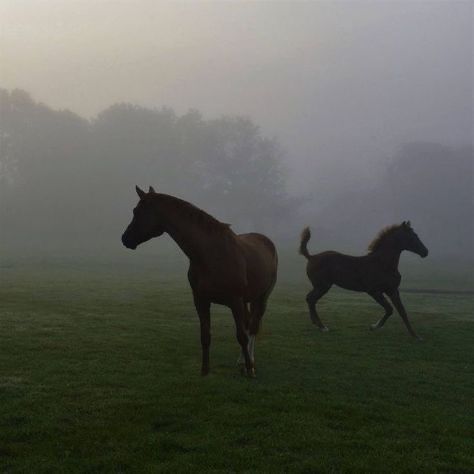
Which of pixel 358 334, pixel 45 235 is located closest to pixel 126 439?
pixel 358 334

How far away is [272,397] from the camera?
7941 mm

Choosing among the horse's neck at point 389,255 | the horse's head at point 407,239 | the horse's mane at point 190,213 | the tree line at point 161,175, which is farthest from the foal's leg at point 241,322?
the tree line at point 161,175

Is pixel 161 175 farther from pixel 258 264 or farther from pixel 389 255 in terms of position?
pixel 258 264

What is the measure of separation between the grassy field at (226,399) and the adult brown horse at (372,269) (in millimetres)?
1065

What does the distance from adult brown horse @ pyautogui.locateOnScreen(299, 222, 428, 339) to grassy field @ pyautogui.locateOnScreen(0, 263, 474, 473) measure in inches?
41.9

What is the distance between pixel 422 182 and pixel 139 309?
69.9 m

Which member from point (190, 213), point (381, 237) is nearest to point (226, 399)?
point (190, 213)

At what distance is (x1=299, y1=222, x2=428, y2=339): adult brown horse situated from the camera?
1531cm

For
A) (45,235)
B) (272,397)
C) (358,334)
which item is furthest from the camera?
(45,235)

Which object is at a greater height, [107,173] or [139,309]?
[107,173]

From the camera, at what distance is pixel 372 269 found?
15391mm

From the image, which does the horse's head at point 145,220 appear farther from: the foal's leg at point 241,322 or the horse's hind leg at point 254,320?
the horse's hind leg at point 254,320

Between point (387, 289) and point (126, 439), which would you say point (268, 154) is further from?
point (126, 439)

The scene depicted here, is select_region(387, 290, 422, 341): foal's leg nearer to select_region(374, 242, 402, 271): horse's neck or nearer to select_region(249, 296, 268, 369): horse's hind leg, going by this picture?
select_region(374, 242, 402, 271): horse's neck
